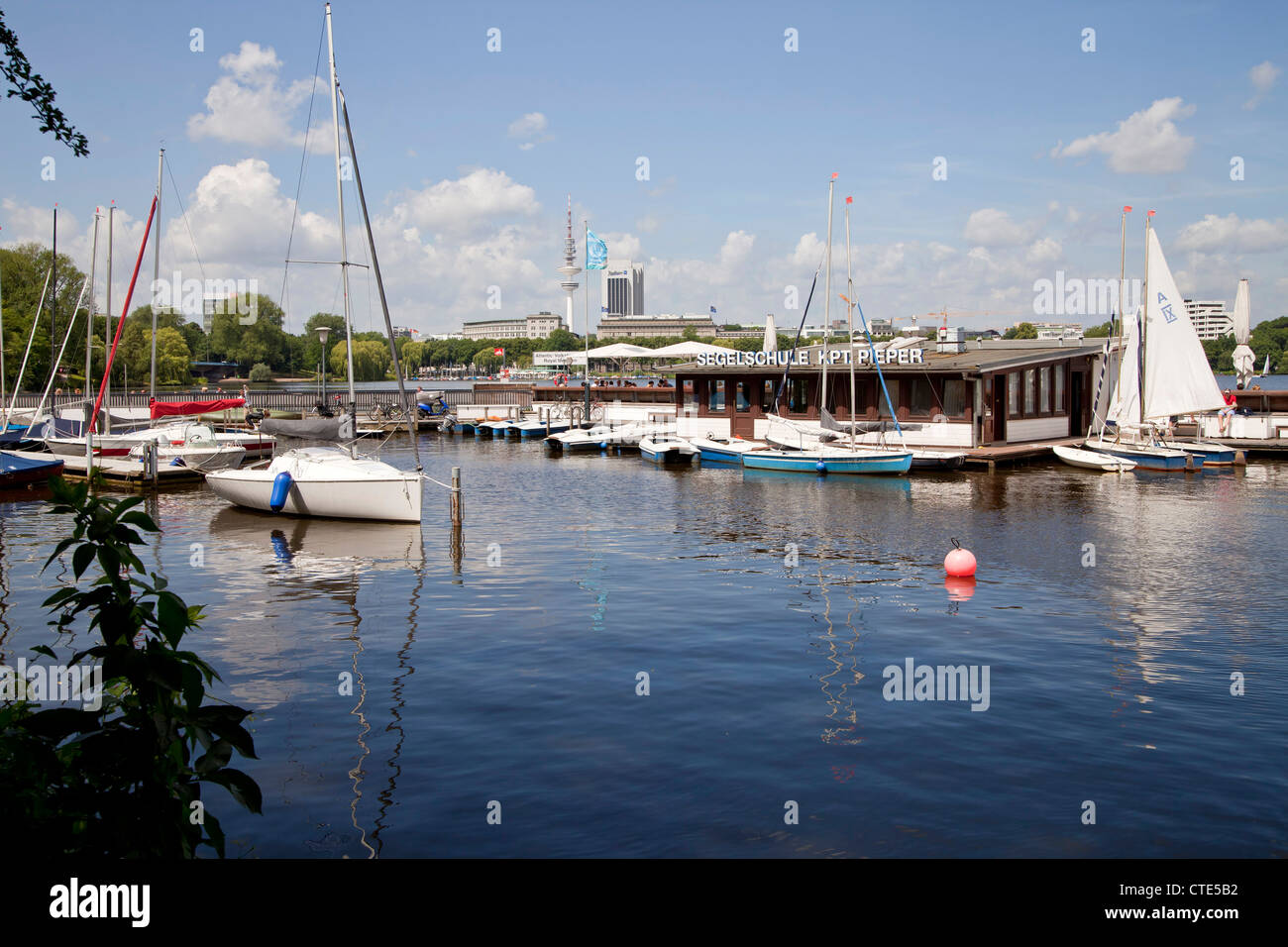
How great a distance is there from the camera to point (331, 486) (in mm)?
29453

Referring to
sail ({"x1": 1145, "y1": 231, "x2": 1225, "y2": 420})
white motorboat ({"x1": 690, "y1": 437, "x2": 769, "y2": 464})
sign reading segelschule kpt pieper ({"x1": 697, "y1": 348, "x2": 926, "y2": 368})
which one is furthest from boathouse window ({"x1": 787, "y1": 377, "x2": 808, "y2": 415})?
sail ({"x1": 1145, "y1": 231, "x2": 1225, "y2": 420})

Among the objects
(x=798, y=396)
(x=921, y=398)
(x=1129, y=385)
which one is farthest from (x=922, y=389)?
(x=1129, y=385)

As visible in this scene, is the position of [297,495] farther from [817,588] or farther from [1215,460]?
[1215,460]

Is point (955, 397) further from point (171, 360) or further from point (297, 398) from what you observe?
point (171, 360)

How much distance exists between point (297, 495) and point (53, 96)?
71.0ft

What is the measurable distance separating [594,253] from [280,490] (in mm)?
44881

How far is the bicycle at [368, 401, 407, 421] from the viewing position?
239 feet

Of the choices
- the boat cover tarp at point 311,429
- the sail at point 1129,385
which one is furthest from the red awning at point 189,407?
the sail at point 1129,385

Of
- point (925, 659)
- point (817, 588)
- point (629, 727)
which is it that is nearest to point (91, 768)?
point (629, 727)

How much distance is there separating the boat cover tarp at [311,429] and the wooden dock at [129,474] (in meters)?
10.6

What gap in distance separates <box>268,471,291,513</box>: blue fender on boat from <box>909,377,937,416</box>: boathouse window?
29538 millimetres

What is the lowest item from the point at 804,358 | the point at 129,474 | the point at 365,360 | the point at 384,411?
the point at 129,474

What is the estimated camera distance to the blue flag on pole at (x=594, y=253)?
70625mm
